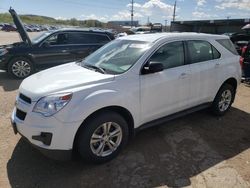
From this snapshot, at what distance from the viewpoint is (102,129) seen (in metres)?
3.24

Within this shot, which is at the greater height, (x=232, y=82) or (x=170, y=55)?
(x=170, y=55)

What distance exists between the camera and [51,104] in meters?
2.87

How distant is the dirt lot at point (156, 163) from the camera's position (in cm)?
301

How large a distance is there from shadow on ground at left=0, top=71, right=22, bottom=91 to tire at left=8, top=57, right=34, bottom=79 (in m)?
0.24

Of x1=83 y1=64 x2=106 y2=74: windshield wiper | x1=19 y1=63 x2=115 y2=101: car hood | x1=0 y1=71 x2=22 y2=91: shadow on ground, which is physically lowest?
x1=0 y1=71 x2=22 y2=91: shadow on ground

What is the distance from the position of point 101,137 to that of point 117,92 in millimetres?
636

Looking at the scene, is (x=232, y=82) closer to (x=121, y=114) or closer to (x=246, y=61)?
(x=121, y=114)

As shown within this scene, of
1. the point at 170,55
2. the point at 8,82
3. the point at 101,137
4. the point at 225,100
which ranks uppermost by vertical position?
the point at 170,55

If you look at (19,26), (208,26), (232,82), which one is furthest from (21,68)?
(208,26)

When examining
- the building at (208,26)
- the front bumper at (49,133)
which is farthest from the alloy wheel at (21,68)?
the building at (208,26)

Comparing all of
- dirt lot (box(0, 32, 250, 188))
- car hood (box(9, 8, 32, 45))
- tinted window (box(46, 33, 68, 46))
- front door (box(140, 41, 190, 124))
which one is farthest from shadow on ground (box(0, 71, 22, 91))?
front door (box(140, 41, 190, 124))

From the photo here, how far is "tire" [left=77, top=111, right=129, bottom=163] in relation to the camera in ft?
9.94

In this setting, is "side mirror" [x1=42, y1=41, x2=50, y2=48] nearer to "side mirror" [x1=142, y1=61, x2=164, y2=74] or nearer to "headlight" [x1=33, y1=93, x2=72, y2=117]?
"side mirror" [x1=142, y1=61, x2=164, y2=74]

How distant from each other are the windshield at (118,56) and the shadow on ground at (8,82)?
12.6 feet
